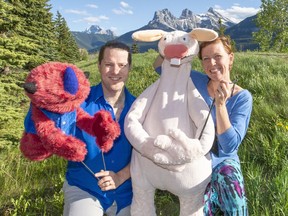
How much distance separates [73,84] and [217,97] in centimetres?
96

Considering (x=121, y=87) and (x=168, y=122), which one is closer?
(x=168, y=122)

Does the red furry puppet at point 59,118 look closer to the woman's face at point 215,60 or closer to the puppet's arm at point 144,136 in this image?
the puppet's arm at point 144,136

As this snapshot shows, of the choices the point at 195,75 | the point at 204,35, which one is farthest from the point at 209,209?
the point at 204,35

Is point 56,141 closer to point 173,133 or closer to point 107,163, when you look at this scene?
point 107,163

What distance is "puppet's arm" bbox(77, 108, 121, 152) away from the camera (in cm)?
214

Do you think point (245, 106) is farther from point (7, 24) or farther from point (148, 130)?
point (7, 24)

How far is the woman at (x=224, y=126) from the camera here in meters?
1.96

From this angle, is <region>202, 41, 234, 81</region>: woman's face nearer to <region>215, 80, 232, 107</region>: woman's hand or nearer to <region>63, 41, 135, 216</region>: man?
<region>215, 80, 232, 107</region>: woman's hand

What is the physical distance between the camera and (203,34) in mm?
2107

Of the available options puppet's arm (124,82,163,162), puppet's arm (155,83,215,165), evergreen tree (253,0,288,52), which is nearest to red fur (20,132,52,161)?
puppet's arm (124,82,163,162)

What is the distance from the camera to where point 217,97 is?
1.94 meters

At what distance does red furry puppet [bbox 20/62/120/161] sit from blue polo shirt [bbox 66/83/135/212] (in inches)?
7.6

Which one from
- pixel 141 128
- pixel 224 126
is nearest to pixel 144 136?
pixel 141 128

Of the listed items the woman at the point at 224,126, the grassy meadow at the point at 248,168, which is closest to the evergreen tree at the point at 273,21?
the grassy meadow at the point at 248,168
